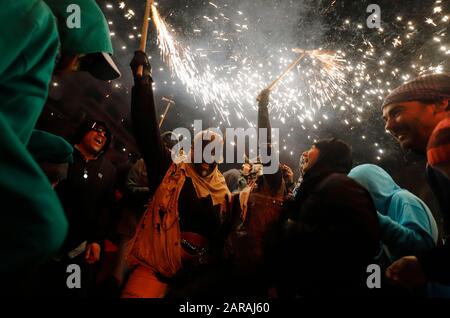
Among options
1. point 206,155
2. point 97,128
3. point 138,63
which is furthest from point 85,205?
point 138,63

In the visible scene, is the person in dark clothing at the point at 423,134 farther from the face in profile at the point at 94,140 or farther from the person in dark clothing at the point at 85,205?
the face in profile at the point at 94,140

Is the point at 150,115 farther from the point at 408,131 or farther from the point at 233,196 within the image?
the point at 408,131

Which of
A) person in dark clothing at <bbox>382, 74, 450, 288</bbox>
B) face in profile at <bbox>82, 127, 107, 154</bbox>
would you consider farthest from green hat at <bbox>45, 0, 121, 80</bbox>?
person in dark clothing at <bbox>382, 74, 450, 288</bbox>

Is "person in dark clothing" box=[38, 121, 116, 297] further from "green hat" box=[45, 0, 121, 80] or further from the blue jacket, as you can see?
the blue jacket

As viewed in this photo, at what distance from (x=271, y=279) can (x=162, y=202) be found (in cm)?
186

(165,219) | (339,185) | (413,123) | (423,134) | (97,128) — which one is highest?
(97,128)

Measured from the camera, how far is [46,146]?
73.2 inches

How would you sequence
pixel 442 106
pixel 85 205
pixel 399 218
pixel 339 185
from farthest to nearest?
1. pixel 85 205
2. pixel 399 218
3. pixel 442 106
4. pixel 339 185

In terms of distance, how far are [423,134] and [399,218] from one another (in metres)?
1.16

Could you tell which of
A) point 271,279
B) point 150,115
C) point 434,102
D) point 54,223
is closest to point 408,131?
point 434,102

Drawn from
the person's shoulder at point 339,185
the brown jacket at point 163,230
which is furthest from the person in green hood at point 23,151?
the person's shoulder at point 339,185

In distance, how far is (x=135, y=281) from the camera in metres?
3.09

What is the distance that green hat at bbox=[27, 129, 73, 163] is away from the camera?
1818 millimetres

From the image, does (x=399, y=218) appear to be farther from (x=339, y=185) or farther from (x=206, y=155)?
(x=206, y=155)
